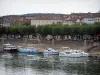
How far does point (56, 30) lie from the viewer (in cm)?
7625

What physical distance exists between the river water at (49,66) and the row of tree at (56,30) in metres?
16.2

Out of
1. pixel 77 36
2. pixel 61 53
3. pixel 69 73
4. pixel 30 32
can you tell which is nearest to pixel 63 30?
pixel 77 36

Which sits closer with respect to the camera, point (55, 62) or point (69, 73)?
point (69, 73)

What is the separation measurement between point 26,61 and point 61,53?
8.56 metres

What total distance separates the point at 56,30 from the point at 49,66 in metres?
28.1

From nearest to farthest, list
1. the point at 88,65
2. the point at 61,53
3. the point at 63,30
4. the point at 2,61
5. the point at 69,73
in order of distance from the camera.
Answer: the point at 69,73, the point at 88,65, the point at 2,61, the point at 61,53, the point at 63,30

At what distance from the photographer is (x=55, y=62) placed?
52.0 metres

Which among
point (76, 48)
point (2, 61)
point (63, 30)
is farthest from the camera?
point (63, 30)

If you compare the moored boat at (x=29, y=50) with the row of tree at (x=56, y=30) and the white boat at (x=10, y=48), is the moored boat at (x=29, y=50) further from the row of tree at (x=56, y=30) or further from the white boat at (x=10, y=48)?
the row of tree at (x=56, y=30)

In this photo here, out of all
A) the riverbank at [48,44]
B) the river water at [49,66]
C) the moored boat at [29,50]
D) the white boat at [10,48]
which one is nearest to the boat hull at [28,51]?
the moored boat at [29,50]

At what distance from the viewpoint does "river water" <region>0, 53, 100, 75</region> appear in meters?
44.0

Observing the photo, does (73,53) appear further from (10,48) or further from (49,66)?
(49,66)

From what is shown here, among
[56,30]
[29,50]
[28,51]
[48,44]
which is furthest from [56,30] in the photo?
[28,51]

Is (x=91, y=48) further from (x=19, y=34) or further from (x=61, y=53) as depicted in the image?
(x=19, y=34)
